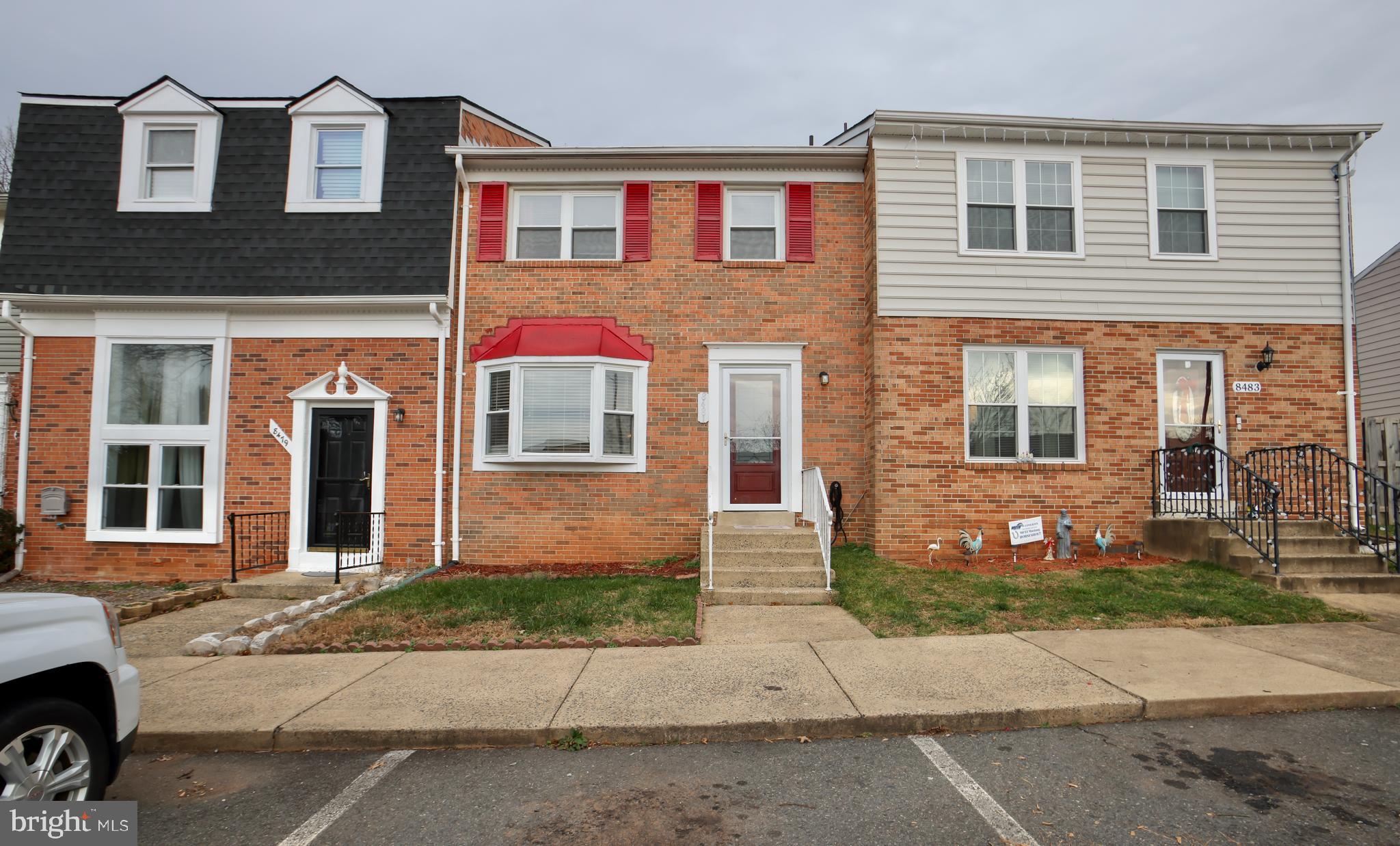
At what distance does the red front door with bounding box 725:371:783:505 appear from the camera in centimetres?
1052

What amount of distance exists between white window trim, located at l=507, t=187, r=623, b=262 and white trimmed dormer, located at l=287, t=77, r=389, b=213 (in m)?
1.94

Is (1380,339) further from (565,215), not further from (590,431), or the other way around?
(565,215)

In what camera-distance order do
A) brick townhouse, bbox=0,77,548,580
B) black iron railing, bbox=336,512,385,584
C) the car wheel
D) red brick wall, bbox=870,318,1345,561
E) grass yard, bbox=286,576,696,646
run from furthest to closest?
brick townhouse, bbox=0,77,548,580, black iron railing, bbox=336,512,385,584, red brick wall, bbox=870,318,1345,561, grass yard, bbox=286,576,696,646, the car wheel

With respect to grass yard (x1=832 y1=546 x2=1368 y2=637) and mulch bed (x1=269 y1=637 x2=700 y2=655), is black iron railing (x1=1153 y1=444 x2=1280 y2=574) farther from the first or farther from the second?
mulch bed (x1=269 y1=637 x2=700 y2=655)

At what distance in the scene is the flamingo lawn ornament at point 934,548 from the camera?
31.5ft

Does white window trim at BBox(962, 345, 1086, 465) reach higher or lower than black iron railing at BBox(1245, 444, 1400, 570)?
higher

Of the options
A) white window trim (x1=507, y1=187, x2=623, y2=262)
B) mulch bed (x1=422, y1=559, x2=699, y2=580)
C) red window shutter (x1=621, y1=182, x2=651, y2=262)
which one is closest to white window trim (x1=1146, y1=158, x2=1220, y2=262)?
red window shutter (x1=621, y1=182, x2=651, y2=262)

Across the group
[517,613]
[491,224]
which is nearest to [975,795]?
[517,613]

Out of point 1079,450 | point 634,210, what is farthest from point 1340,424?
point 634,210

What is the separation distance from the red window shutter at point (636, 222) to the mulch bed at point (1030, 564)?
231 inches

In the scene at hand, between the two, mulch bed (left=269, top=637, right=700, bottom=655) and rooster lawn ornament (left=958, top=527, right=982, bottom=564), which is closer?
mulch bed (left=269, top=637, right=700, bottom=655)

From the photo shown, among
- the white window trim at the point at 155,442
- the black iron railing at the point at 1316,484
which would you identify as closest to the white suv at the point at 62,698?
the white window trim at the point at 155,442

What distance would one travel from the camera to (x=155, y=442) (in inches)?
404

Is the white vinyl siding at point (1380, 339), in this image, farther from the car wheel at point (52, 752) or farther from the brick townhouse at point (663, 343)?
the car wheel at point (52, 752)
